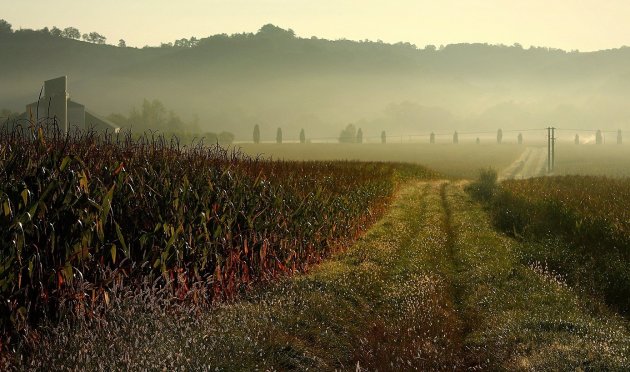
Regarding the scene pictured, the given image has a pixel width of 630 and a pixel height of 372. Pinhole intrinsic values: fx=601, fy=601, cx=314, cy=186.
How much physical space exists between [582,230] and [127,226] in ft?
41.4

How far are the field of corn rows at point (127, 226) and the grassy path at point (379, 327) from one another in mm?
610

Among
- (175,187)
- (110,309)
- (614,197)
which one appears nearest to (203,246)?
(175,187)

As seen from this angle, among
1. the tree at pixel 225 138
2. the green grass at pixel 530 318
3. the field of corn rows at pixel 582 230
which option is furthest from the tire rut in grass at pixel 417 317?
the tree at pixel 225 138

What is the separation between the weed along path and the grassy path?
47603 mm

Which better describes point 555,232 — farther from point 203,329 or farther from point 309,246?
point 203,329

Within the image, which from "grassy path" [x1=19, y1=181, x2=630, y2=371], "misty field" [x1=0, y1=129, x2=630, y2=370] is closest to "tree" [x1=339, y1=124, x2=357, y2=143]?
"misty field" [x1=0, y1=129, x2=630, y2=370]

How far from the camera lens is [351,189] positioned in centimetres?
1950

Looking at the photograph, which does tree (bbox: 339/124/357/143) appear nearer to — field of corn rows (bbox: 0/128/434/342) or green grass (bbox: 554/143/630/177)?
green grass (bbox: 554/143/630/177)

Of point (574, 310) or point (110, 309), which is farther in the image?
point (574, 310)

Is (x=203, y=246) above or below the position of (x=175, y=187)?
below

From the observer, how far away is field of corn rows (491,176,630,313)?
1274 centimetres

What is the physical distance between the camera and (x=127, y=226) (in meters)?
9.08

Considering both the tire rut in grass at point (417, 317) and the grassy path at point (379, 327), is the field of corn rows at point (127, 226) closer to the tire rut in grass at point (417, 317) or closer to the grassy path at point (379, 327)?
the grassy path at point (379, 327)

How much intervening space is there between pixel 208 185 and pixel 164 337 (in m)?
3.76
